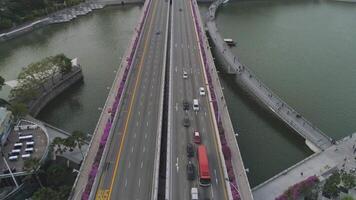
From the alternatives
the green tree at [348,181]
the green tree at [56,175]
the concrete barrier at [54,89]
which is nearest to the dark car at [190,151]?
the green tree at [56,175]

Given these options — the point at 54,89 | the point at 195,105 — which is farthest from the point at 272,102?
the point at 54,89

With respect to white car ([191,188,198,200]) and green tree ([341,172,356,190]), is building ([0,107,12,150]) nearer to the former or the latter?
white car ([191,188,198,200])

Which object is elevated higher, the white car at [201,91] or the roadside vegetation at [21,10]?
the roadside vegetation at [21,10]

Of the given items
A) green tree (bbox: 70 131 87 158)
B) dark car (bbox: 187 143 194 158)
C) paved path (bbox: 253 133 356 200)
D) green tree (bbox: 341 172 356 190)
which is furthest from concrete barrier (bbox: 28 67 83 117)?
green tree (bbox: 341 172 356 190)

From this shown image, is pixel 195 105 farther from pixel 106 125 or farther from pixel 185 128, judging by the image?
pixel 106 125

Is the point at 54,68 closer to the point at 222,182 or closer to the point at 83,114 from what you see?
the point at 83,114

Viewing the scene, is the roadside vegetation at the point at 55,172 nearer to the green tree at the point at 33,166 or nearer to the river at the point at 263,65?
the green tree at the point at 33,166

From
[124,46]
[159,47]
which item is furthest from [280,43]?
[124,46]
